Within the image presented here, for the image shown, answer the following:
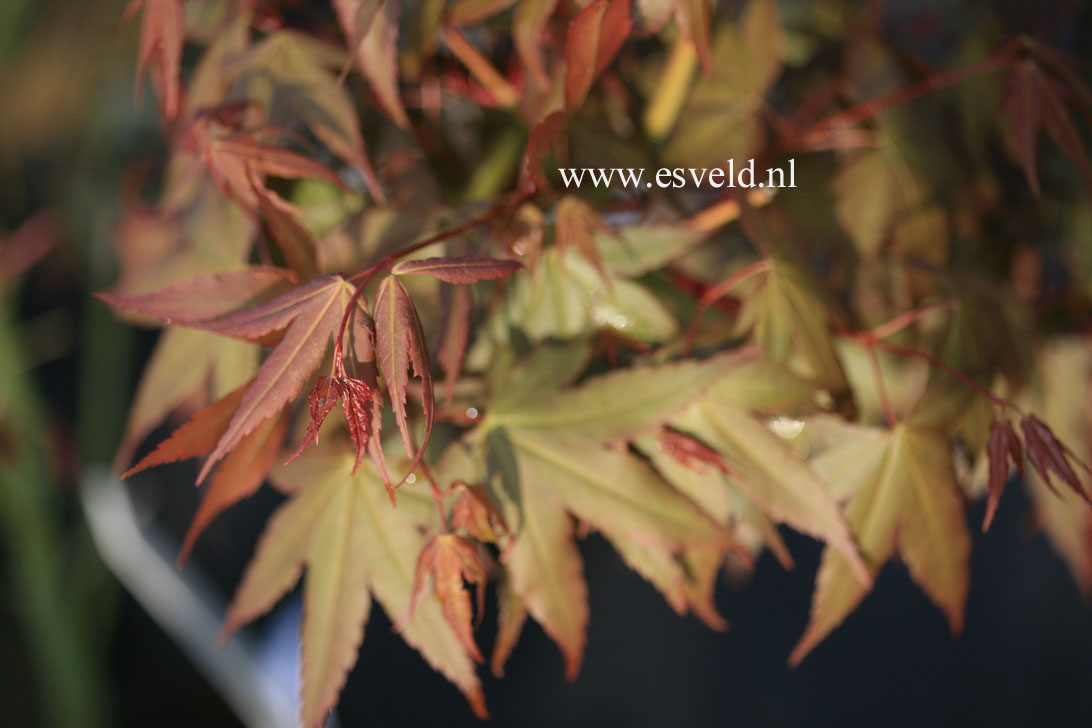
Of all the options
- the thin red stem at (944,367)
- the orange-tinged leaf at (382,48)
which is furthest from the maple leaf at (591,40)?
the thin red stem at (944,367)

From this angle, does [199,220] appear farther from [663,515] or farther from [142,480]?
[142,480]

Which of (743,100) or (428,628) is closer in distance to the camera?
(428,628)

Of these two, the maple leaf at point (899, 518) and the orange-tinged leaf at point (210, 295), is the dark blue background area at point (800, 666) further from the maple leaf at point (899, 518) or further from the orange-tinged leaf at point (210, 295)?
the orange-tinged leaf at point (210, 295)

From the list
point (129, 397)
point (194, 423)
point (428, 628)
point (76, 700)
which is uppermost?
point (194, 423)

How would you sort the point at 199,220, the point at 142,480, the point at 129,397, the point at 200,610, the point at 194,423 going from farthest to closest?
the point at 129,397
the point at 142,480
the point at 200,610
the point at 199,220
the point at 194,423

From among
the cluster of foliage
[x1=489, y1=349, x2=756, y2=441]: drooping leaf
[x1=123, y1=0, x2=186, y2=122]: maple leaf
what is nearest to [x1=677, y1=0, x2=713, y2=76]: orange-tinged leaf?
the cluster of foliage

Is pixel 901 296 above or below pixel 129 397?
above

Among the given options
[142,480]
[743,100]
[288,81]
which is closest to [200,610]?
[142,480]

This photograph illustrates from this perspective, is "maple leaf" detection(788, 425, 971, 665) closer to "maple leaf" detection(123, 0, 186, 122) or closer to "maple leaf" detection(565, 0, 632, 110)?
"maple leaf" detection(565, 0, 632, 110)
